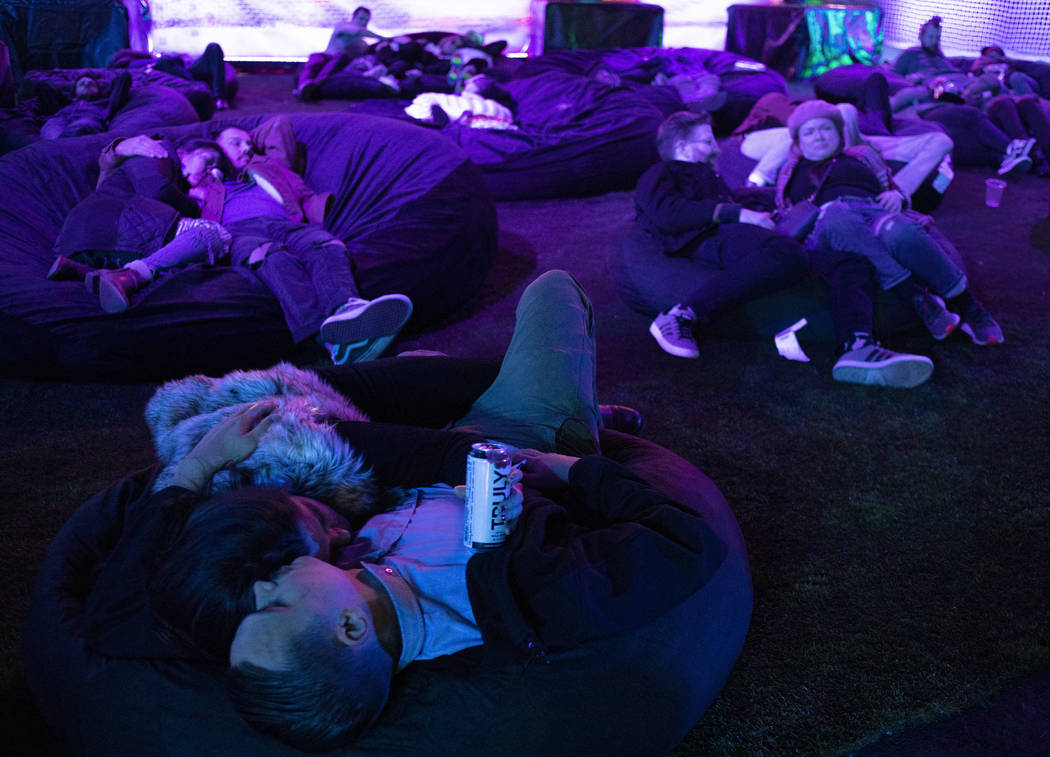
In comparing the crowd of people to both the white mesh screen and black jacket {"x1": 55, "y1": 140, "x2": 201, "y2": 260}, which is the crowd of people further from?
the white mesh screen

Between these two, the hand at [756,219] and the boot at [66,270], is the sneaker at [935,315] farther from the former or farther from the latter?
the boot at [66,270]

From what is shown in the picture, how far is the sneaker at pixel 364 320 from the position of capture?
2.76 m

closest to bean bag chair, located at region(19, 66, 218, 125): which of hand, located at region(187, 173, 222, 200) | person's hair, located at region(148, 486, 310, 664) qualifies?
hand, located at region(187, 173, 222, 200)

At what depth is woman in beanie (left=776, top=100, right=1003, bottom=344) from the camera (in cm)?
298

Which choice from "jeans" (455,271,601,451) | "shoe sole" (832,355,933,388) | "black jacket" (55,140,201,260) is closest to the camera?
"jeans" (455,271,601,451)

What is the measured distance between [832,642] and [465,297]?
2.10m

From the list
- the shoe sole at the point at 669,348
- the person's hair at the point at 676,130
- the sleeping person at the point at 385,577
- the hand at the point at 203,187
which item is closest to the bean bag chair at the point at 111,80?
the hand at the point at 203,187

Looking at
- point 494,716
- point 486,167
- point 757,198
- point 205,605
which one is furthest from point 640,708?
point 486,167

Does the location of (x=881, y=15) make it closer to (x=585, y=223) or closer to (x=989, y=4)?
(x=989, y=4)

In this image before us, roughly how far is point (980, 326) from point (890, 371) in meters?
0.61

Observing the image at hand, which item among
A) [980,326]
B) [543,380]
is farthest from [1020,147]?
[543,380]

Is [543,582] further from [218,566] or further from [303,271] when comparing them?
[303,271]

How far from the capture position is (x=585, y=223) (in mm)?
4555

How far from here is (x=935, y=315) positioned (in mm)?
3023
